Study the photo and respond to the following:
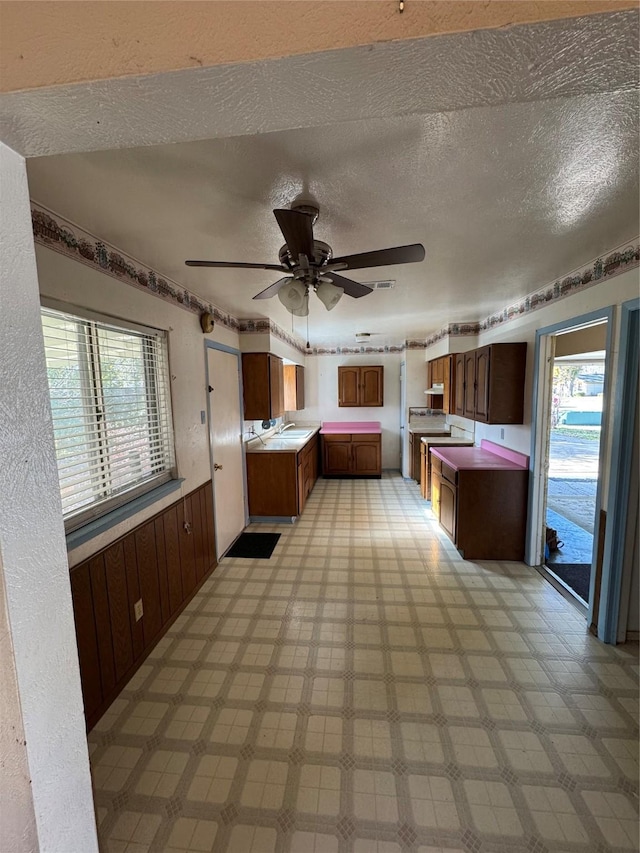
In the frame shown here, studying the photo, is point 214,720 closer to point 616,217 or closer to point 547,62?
point 547,62

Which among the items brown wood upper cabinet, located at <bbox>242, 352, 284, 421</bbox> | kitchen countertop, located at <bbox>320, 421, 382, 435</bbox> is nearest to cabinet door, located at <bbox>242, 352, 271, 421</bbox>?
brown wood upper cabinet, located at <bbox>242, 352, 284, 421</bbox>

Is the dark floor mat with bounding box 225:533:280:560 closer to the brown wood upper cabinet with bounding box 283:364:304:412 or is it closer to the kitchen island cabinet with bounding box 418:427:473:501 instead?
the kitchen island cabinet with bounding box 418:427:473:501

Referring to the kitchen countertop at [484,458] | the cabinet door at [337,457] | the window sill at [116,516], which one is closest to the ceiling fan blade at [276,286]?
the window sill at [116,516]

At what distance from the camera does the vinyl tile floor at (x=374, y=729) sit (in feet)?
4.02

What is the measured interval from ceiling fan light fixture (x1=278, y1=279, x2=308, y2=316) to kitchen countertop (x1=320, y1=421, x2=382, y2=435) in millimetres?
3930

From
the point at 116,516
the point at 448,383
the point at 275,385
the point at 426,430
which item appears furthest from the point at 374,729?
the point at 426,430

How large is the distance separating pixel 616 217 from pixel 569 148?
753mm

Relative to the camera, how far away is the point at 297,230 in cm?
133

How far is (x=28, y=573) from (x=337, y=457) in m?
5.18

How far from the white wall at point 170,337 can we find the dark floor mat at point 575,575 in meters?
2.99

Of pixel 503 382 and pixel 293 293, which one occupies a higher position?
pixel 293 293

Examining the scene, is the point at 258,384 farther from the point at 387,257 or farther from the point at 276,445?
the point at 387,257

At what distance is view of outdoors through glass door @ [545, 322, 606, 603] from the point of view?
296cm

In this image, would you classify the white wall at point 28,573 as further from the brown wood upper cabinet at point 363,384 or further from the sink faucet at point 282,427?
the brown wood upper cabinet at point 363,384
